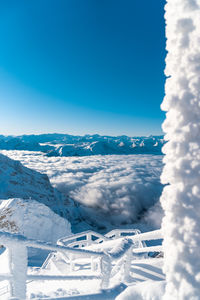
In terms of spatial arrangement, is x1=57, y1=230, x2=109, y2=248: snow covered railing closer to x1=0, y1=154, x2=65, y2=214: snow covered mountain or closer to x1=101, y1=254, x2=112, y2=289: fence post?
x1=101, y1=254, x2=112, y2=289: fence post

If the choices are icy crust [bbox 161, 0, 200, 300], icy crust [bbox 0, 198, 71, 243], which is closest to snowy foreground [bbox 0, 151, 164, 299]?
icy crust [bbox 0, 198, 71, 243]

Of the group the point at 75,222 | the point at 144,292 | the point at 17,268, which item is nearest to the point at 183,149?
the point at 144,292

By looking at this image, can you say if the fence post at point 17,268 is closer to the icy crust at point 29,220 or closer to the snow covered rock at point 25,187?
the icy crust at point 29,220

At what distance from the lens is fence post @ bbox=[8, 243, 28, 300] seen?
12.2 feet

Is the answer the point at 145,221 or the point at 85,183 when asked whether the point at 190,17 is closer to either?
the point at 145,221

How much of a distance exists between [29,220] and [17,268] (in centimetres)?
1586

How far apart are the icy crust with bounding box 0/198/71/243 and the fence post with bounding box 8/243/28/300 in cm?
1344

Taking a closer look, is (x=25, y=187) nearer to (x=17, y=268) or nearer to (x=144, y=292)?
(x=17, y=268)

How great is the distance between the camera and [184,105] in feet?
5.75

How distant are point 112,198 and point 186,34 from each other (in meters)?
139

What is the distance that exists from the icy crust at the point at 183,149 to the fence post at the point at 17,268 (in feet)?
9.41

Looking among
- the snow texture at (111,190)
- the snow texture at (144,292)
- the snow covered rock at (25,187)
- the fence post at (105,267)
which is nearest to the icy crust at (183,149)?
the snow texture at (144,292)

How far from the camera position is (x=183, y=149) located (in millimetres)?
1762

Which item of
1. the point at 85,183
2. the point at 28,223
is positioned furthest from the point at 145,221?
the point at 28,223
